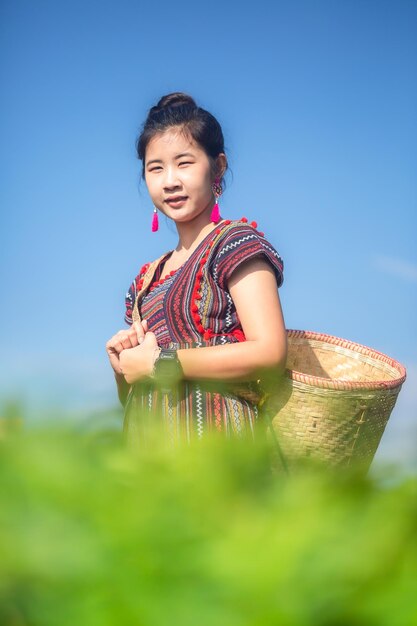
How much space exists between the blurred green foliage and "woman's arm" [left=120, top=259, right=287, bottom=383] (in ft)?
4.65

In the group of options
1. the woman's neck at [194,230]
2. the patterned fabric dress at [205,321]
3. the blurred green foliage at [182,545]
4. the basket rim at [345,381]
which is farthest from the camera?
the woman's neck at [194,230]

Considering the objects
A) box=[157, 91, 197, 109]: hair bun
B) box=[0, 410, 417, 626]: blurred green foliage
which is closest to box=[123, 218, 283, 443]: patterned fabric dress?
box=[157, 91, 197, 109]: hair bun

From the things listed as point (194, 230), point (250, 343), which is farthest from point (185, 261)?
point (250, 343)

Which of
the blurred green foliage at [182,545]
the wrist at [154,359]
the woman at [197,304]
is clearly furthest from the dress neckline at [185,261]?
the blurred green foliage at [182,545]

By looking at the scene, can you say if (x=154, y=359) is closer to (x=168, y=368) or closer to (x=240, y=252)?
(x=168, y=368)

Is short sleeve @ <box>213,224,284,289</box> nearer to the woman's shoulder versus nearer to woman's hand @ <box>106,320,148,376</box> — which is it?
the woman's shoulder

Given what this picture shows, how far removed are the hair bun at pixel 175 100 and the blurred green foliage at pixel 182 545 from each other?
2153 mm

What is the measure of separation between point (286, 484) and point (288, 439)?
1510 mm

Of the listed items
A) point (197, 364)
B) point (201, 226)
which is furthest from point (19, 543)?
point (201, 226)

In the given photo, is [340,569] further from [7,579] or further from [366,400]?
[366,400]

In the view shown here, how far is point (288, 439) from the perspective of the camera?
6.54 ft

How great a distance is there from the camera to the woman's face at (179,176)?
2.28 metres

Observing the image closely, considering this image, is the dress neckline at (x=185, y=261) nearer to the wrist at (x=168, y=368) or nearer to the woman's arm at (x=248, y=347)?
the woman's arm at (x=248, y=347)

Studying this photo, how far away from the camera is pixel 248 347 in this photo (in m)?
1.94
